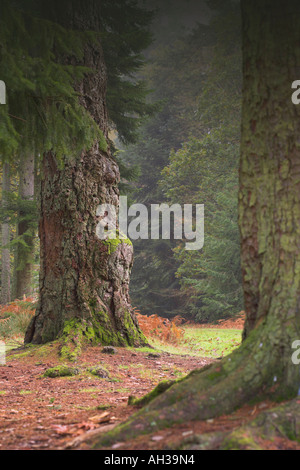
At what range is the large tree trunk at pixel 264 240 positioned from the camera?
239 centimetres

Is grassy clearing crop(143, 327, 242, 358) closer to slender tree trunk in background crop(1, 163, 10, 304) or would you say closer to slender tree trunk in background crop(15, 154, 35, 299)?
slender tree trunk in background crop(15, 154, 35, 299)

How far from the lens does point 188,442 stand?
2.00 meters

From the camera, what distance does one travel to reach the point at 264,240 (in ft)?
8.73

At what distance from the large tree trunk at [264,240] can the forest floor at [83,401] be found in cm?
13

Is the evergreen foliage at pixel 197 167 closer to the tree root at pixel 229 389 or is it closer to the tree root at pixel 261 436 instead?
the tree root at pixel 229 389

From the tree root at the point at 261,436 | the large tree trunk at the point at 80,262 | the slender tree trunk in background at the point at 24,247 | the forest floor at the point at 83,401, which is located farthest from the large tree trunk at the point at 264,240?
the slender tree trunk in background at the point at 24,247

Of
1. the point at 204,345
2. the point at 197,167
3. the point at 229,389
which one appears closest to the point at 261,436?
the point at 229,389

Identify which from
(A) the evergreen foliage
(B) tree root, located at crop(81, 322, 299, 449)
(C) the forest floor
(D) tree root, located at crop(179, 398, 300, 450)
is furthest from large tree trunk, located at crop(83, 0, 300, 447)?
(A) the evergreen foliage

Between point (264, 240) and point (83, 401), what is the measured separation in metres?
2.42

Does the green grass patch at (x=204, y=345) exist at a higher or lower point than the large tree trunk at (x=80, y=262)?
lower

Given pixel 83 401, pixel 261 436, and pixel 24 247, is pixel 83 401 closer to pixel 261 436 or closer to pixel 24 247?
pixel 261 436

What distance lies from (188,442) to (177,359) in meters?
4.57

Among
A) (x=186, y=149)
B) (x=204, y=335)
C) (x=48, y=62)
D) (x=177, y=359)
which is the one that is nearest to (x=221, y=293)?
(x=204, y=335)
